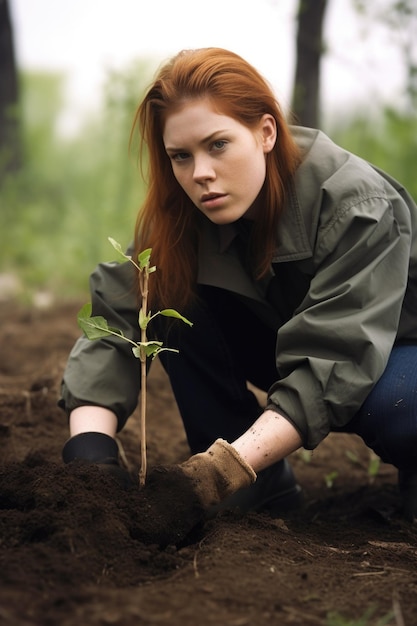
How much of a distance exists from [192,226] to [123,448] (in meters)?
1.02

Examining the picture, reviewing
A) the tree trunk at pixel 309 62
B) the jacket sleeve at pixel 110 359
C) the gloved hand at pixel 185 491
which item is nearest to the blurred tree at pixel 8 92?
the tree trunk at pixel 309 62

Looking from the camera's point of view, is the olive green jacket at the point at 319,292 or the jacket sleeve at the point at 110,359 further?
the jacket sleeve at the point at 110,359

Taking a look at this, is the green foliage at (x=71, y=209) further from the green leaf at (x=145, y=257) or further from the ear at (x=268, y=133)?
the green leaf at (x=145, y=257)

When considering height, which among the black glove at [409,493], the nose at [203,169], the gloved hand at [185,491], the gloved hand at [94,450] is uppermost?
the nose at [203,169]

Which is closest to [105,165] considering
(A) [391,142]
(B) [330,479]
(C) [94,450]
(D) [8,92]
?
(D) [8,92]

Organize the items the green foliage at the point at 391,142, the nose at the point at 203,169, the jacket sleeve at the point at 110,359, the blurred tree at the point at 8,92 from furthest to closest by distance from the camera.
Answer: the blurred tree at the point at 8,92 < the green foliage at the point at 391,142 < the jacket sleeve at the point at 110,359 < the nose at the point at 203,169

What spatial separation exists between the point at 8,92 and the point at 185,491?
634 cm

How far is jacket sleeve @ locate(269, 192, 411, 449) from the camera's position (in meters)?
2.00

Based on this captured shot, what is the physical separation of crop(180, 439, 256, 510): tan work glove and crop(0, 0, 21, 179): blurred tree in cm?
574

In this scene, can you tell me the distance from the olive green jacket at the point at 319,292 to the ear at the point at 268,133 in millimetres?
123

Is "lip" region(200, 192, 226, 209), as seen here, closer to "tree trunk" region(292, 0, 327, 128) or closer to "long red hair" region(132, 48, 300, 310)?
"long red hair" region(132, 48, 300, 310)

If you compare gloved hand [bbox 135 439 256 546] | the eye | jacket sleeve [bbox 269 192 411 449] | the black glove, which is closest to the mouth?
the eye

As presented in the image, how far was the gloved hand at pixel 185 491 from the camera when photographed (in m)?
1.84

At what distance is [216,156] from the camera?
2107 millimetres
